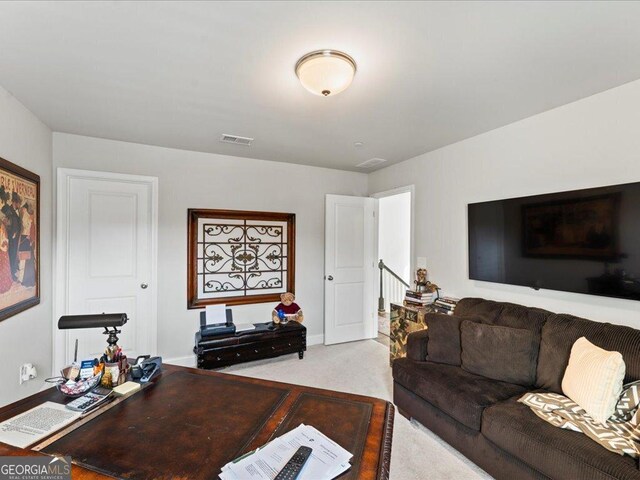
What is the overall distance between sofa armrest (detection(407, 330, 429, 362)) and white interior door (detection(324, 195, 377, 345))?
5.97 ft

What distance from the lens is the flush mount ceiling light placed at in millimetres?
1773

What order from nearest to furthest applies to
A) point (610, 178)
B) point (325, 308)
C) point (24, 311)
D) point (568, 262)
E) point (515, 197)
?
point (610, 178) < point (568, 262) < point (24, 311) < point (515, 197) < point (325, 308)

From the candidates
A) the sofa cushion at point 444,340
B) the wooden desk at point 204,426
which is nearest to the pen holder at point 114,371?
the wooden desk at point 204,426

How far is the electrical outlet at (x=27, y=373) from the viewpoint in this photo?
2.42 meters

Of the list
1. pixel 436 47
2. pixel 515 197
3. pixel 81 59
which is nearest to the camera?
pixel 436 47

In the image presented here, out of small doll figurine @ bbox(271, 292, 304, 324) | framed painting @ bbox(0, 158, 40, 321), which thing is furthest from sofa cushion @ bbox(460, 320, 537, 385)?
framed painting @ bbox(0, 158, 40, 321)

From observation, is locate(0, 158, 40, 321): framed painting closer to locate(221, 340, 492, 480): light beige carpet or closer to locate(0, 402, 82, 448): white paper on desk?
locate(0, 402, 82, 448): white paper on desk

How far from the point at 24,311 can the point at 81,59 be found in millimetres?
1969

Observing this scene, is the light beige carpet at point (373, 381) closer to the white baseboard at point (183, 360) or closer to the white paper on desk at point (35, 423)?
the white baseboard at point (183, 360)

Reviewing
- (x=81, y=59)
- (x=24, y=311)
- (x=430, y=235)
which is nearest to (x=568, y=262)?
(x=430, y=235)

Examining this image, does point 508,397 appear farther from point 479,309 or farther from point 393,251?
point 393,251

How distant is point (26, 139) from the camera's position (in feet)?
8.40

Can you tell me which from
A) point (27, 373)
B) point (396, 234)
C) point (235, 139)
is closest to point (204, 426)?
point (27, 373)

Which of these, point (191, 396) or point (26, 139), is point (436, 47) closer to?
point (191, 396)
